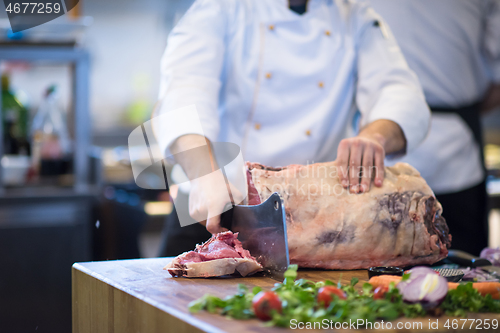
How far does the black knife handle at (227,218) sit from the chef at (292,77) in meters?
0.31

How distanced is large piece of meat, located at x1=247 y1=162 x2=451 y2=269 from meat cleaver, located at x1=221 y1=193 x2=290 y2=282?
0.08m

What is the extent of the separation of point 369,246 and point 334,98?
571mm

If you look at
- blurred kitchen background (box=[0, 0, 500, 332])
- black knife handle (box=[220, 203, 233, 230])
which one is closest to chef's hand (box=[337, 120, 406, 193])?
black knife handle (box=[220, 203, 233, 230])

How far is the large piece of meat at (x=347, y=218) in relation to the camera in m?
1.31

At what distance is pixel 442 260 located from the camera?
1547mm

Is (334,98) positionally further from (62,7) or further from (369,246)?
(62,7)

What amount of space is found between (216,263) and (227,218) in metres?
0.18

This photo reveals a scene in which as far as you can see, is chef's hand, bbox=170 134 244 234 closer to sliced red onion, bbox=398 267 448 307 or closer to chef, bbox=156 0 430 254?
chef, bbox=156 0 430 254

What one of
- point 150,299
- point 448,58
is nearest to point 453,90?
point 448,58

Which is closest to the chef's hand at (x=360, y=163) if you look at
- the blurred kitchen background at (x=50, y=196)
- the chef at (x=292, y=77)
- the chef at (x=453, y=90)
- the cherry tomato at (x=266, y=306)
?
the chef at (x=292, y=77)

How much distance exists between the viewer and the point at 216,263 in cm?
117

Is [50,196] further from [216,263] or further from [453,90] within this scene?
[453,90]

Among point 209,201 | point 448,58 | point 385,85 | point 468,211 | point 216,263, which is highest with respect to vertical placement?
point 448,58

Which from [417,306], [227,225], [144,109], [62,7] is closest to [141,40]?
[144,109]
